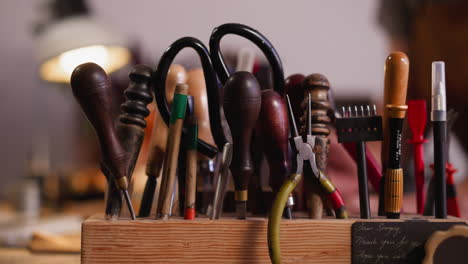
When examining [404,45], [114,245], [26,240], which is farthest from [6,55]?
[114,245]

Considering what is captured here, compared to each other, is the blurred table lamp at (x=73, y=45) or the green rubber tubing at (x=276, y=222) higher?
the blurred table lamp at (x=73, y=45)

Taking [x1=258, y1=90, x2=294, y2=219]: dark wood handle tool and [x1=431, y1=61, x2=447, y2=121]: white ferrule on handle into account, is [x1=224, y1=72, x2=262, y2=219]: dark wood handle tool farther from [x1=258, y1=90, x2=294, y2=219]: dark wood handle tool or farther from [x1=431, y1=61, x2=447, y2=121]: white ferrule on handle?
[x1=431, y1=61, x2=447, y2=121]: white ferrule on handle

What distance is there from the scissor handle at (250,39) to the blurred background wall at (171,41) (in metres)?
1.21

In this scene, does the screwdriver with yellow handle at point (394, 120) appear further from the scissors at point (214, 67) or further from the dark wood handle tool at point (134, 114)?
the dark wood handle tool at point (134, 114)

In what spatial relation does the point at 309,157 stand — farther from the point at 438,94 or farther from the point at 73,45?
the point at 73,45

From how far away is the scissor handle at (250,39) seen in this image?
375 millimetres

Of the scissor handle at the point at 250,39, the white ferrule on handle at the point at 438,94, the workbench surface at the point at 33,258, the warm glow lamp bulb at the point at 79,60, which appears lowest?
the workbench surface at the point at 33,258

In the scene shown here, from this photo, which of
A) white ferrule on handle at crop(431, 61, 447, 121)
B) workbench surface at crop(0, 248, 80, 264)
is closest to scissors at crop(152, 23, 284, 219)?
white ferrule on handle at crop(431, 61, 447, 121)

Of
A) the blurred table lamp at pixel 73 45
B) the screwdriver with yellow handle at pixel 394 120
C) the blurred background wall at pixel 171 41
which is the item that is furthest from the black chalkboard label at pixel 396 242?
the blurred background wall at pixel 171 41

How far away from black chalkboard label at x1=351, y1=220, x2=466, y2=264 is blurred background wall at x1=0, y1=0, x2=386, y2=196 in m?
1.25

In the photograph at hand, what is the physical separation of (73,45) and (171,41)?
745 millimetres

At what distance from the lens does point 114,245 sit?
346 mm

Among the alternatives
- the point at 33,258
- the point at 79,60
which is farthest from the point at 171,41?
the point at 33,258

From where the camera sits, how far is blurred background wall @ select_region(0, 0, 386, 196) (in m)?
1.57
